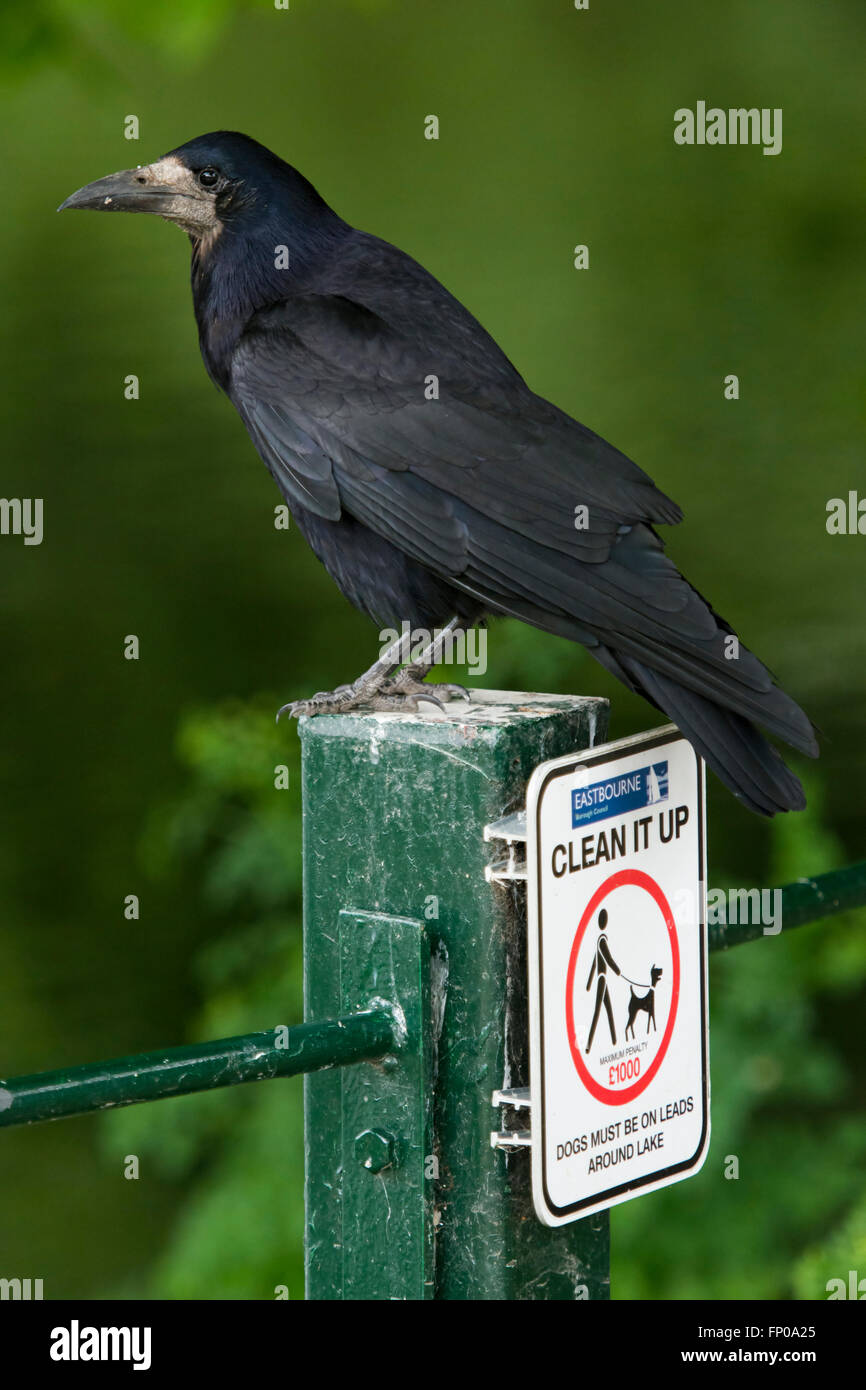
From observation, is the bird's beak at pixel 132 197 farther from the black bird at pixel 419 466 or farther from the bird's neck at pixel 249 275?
the bird's neck at pixel 249 275

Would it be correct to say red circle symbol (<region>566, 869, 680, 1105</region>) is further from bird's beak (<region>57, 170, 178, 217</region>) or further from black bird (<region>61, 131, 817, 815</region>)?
bird's beak (<region>57, 170, 178, 217</region>)

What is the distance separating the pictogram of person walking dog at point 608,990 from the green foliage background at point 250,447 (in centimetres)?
240

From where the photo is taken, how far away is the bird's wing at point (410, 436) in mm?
2463

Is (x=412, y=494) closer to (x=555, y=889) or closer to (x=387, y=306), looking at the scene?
(x=387, y=306)

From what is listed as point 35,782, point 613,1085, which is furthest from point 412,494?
point 35,782

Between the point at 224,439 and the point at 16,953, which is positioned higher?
the point at 224,439

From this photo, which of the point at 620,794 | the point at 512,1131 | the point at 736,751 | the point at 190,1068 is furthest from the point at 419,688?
the point at 190,1068

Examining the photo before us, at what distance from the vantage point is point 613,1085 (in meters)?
1.82

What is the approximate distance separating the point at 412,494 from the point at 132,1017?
235cm

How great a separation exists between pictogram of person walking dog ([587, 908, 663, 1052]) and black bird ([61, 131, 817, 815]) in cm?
32

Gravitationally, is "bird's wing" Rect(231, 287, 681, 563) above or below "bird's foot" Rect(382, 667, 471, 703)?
above

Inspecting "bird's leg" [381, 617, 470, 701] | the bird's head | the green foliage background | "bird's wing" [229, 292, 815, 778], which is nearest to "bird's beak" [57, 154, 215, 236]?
the bird's head

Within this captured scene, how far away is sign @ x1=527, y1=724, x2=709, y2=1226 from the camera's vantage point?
172 cm
